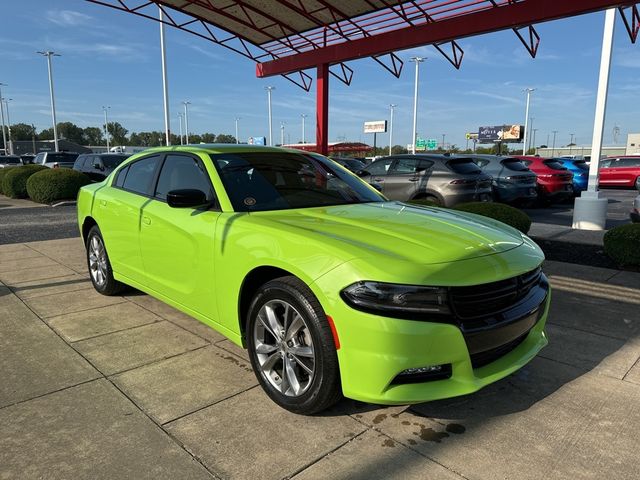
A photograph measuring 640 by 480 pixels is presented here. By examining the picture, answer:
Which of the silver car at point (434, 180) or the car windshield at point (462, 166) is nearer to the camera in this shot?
the silver car at point (434, 180)

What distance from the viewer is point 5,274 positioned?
603 cm

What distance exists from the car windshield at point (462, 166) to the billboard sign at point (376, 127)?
63.5m

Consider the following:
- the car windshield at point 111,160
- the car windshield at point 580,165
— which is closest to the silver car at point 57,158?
the car windshield at point 111,160

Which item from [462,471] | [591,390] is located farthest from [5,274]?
[591,390]

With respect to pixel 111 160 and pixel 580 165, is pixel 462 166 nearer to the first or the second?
pixel 580 165

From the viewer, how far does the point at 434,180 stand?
31.7 feet

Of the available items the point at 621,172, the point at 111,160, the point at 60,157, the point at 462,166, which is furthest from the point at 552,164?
the point at 60,157

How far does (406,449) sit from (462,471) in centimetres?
30

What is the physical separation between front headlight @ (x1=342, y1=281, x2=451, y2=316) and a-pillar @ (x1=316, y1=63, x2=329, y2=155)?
1240 cm

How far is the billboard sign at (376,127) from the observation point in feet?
239

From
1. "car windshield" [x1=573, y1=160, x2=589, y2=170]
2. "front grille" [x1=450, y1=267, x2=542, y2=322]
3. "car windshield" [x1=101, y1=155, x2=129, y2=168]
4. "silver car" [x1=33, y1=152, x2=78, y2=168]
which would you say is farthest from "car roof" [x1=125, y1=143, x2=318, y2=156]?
"silver car" [x1=33, y1=152, x2=78, y2=168]

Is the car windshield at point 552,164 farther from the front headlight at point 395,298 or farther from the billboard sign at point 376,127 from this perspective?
the billboard sign at point 376,127

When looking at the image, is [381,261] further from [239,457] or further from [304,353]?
[239,457]

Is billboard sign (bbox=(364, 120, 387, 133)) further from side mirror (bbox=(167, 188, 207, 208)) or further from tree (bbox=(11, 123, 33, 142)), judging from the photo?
tree (bbox=(11, 123, 33, 142))
